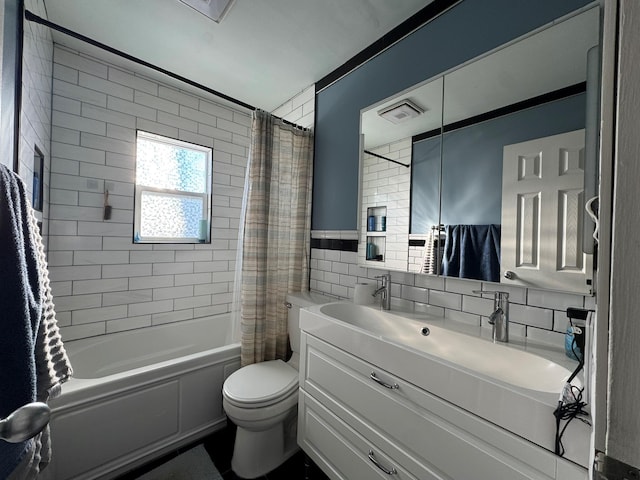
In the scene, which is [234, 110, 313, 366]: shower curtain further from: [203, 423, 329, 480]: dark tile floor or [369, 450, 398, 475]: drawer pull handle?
[369, 450, 398, 475]: drawer pull handle

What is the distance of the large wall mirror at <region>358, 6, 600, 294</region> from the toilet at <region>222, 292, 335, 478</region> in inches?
37.5

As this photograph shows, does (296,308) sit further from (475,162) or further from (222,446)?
(475,162)

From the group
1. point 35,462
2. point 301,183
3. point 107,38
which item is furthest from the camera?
point 301,183

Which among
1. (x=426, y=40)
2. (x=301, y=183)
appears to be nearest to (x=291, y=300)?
(x=301, y=183)

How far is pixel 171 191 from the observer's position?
2463mm

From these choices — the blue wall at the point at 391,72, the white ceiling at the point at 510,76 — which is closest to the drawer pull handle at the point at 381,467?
the blue wall at the point at 391,72

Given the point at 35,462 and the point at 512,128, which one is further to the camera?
the point at 512,128

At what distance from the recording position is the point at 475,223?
1311 mm

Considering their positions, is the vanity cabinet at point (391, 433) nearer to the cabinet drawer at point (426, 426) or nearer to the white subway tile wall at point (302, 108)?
the cabinet drawer at point (426, 426)

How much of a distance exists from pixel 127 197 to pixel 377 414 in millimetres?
2379

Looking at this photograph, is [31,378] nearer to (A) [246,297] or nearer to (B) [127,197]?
(A) [246,297]

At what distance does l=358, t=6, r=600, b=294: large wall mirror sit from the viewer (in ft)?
3.36

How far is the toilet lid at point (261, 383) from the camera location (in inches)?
58.4

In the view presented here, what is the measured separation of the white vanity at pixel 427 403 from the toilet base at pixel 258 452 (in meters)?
0.18
